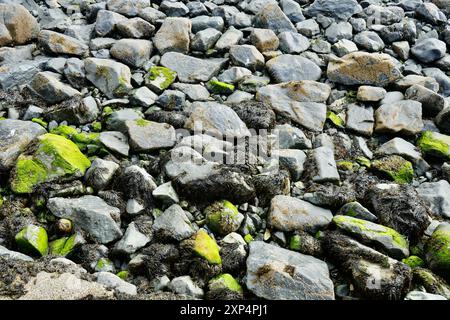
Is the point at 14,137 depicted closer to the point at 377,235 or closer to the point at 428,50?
the point at 377,235

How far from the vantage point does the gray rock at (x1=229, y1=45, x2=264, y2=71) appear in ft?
26.7

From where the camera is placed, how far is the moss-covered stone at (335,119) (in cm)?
732

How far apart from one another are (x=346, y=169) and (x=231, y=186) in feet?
6.61

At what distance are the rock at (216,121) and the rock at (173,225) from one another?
1.66 m

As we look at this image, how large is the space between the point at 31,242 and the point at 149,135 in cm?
229

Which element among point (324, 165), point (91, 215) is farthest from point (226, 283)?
point (324, 165)

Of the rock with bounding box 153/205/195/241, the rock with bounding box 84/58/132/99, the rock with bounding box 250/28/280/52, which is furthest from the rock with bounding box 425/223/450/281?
the rock with bounding box 84/58/132/99

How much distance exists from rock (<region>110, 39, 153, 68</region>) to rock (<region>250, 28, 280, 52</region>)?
2.14 meters

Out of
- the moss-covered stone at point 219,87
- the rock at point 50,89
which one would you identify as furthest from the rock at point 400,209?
the rock at point 50,89

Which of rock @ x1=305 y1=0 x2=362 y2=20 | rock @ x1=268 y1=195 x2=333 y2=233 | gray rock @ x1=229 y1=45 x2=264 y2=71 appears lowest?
rock @ x1=268 y1=195 x2=333 y2=233

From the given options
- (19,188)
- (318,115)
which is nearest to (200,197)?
(19,188)

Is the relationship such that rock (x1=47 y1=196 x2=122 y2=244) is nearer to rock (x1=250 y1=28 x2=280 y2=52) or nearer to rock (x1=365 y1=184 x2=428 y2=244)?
rock (x1=365 y1=184 x2=428 y2=244)

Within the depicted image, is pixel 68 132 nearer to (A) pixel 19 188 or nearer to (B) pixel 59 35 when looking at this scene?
(A) pixel 19 188

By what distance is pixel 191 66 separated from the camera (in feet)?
26.2
